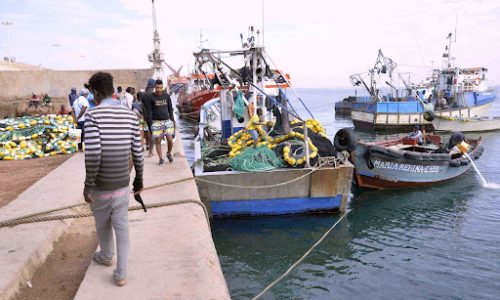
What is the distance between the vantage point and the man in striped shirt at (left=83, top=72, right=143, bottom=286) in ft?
9.46

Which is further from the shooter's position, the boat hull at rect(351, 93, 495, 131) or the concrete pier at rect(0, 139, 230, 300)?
the boat hull at rect(351, 93, 495, 131)

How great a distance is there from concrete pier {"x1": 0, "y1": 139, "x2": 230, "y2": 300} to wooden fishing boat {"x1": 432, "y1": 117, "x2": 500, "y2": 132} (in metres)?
23.2

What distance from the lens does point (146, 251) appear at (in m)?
3.90

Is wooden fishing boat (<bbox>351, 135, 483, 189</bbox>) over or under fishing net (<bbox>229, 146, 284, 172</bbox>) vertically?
under

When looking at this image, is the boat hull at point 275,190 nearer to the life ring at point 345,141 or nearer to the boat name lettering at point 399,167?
the life ring at point 345,141

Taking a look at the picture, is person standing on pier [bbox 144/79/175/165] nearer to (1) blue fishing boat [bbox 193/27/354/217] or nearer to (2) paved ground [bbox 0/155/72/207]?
(1) blue fishing boat [bbox 193/27/354/217]

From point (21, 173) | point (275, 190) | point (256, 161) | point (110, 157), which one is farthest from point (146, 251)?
point (21, 173)

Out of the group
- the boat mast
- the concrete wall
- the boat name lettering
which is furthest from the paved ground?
the boat mast

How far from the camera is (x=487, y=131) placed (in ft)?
82.8

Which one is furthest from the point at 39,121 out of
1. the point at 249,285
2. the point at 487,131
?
the point at 487,131

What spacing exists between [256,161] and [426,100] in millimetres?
23780

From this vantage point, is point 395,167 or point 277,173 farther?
point 395,167

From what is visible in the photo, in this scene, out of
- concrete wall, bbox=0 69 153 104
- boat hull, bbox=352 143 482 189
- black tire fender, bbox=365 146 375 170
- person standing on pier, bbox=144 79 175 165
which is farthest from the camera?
concrete wall, bbox=0 69 153 104

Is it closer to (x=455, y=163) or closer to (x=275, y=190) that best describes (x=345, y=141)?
(x=275, y=190)
